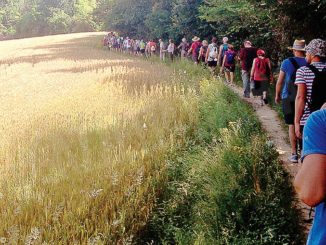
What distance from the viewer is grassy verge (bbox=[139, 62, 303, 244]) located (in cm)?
A: 412

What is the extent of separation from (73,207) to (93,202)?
251mm

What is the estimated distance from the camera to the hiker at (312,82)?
13.7 ft

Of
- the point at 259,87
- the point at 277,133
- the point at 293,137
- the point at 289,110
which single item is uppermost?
the point at 289,110

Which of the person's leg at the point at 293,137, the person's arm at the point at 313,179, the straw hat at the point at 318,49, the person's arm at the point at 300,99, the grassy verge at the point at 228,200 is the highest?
the straw hat at the point at 318,49

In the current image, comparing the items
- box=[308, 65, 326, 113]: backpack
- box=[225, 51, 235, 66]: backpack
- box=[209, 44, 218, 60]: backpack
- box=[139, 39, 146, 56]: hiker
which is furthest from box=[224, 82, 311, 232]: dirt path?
box=[139, 39, 146, 56]: hiker

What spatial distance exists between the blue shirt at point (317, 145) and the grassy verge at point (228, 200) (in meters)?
2.14

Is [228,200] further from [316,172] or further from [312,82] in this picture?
[316,172]

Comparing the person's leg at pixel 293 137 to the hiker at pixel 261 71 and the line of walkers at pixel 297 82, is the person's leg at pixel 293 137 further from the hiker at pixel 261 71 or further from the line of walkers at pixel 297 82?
the hiker at pixel 261 71

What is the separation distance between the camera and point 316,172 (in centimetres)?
169

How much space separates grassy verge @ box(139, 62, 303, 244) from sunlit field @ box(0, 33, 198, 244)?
→ 0.26 m

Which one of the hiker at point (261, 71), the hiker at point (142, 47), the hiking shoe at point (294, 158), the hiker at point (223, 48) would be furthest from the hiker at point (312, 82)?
the hiker at point (142, 47)

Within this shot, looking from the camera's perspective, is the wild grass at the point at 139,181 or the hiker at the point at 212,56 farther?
the hiker at the point at 212,56

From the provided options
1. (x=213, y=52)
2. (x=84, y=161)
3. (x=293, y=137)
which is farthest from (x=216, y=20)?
(x=84, y=161)

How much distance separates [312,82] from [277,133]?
3.43 metres
